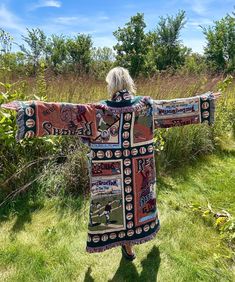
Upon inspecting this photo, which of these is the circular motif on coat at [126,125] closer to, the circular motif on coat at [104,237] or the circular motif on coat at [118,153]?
the circular motif on coat at [118,153]

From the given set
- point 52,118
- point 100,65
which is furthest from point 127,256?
point 100,65

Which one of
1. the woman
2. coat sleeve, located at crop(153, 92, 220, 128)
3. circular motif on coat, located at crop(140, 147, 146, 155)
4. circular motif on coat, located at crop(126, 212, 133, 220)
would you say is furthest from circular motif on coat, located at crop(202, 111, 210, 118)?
circular motif on coat, located at crop(126, 212, 133, 220)

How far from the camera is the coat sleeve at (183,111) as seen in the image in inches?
102

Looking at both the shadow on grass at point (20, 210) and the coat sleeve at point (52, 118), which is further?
the shadow on grass at point (20, 210)

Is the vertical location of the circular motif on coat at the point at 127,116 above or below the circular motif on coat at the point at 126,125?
above

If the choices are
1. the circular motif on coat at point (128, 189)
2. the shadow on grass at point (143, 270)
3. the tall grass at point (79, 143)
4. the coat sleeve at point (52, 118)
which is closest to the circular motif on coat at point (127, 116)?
the coat sleeve at point (52, 118)

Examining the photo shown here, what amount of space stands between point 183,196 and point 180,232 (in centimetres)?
81

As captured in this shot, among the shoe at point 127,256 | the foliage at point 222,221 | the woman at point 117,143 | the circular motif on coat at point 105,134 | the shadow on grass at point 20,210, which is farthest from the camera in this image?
the shadow on grass at point 20,210

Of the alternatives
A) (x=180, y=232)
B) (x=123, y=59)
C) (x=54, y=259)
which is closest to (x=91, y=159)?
(x=54, y=259)

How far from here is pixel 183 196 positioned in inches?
154

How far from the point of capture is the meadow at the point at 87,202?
2.63 m

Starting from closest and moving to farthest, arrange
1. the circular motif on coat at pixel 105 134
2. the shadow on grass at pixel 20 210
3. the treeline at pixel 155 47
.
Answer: the circular motif on coat at pixel 105 134 → the shadow on grass at pixel 20 210 → the treeline at pixel 155 47

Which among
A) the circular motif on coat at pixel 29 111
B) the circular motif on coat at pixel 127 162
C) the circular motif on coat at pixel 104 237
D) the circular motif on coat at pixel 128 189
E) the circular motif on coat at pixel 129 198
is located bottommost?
the circular motif on coat at pixel 104 237

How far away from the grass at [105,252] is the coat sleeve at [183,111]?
1060mm
